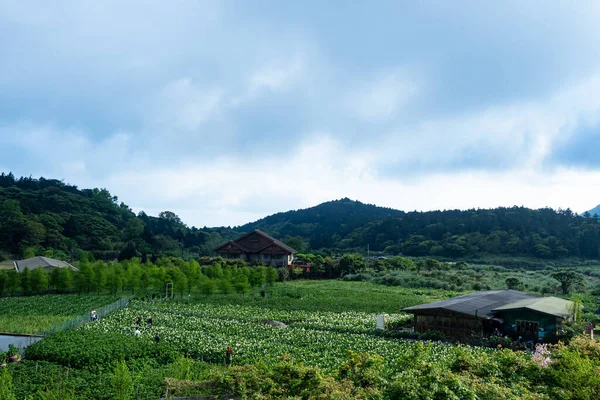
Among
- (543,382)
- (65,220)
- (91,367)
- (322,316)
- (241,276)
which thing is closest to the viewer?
(543,382)

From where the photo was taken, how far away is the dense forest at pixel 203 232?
261ft

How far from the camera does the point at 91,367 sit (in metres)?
18.6

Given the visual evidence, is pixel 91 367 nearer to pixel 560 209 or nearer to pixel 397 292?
pixel 397 292

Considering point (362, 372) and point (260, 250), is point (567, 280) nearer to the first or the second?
point (362, 372)

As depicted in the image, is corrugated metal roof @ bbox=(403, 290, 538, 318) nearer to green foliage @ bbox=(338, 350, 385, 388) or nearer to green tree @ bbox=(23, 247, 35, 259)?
green foliage @ bbox=(338, 350, 385, 388)

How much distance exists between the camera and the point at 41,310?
35938mm

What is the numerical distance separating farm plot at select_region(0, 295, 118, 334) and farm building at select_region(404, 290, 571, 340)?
23492mm

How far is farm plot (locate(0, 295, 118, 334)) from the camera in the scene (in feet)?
94.8

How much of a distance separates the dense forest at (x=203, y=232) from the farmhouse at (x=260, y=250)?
1441 centimetres

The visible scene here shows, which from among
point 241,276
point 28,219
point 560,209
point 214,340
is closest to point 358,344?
point 214,340

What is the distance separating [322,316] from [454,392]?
79.0 ft

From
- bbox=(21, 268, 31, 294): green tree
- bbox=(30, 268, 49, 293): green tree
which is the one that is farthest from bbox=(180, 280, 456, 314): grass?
bbox=(21, 268, 31, 294): green tree

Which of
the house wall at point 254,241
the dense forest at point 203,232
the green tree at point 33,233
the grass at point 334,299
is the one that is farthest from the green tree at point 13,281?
the house wall at point 254,241

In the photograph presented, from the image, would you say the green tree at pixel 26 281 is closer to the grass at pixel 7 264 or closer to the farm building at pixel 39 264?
the farm building at pixel 39 264
